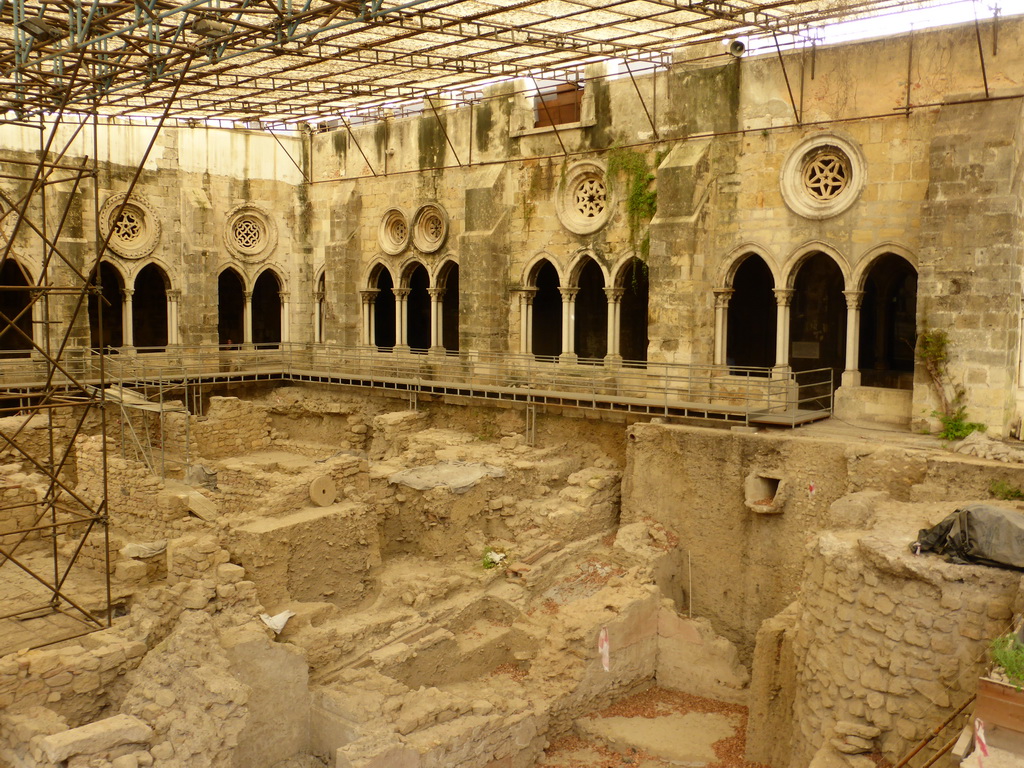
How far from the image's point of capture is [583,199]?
25.1m

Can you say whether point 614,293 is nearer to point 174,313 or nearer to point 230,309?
point 174,313

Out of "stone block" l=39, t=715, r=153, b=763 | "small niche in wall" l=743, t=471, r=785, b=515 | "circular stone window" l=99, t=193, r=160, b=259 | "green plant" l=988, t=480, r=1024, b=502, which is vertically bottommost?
"stone block" l=39, t=715, r=153, b=763

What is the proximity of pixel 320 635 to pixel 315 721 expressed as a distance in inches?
51.5

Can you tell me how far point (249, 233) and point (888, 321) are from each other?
19804 mm

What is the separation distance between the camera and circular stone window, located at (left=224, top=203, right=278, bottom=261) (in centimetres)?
3119

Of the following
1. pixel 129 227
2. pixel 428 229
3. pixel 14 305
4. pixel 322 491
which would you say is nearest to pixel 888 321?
pixel 428 229

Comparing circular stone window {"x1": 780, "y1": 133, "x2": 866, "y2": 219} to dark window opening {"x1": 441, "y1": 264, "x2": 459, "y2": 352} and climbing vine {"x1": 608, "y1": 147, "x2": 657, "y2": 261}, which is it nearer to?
climbing vine {"x1": 608, "y1": 147, "x2": 657, "y2": 261}

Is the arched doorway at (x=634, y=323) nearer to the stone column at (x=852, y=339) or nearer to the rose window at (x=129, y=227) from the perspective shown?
the stone column at (x=852, y=339)

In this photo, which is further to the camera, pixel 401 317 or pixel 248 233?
pixel 248 233

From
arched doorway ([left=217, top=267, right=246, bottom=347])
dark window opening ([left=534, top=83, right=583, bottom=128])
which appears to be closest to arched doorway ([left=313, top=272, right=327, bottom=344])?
arched doorway ([left=217, top=267, right=246, bottom=347])

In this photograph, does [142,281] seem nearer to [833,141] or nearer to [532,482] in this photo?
[532,482]

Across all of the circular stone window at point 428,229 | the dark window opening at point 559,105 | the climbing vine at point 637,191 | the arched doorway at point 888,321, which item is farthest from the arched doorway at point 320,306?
the arched doorway at point 888,321

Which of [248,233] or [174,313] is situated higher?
[248,233]

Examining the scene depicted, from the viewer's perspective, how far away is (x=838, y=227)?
20500mm
